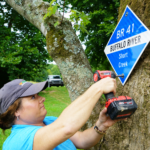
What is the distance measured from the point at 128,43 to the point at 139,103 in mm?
601

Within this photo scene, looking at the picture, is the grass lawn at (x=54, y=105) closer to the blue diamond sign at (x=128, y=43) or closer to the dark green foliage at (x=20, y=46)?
the dark green foliage at (x=20, y=46)

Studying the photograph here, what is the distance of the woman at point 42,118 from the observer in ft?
4.04

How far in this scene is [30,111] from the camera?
1.68 metres

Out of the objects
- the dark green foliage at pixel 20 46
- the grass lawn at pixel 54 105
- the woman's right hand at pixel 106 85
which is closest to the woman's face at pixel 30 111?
the woman's right hand at pixel 106 85

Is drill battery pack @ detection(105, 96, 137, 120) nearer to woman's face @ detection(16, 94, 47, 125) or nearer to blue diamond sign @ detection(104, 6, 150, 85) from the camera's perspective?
blue diamond sign @ detection(104, 6, 150, 85)

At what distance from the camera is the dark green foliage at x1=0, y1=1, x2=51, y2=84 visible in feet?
32.6

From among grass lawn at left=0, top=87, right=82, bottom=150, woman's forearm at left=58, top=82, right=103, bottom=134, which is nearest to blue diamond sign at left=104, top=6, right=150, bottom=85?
woman's forearm at left=58, top=82, right=103, bottom=134

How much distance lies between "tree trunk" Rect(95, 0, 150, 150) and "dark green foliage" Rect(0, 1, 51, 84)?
8569mm

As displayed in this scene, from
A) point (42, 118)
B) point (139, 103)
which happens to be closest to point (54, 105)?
point (42, 118)

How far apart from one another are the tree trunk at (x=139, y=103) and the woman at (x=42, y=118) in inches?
7.0

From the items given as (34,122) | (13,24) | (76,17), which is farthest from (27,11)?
(13,24)

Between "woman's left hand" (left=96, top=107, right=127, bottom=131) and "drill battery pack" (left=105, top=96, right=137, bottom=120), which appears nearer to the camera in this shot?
"drill battery pack" (left=105, top=96, right=137, bottom=120)

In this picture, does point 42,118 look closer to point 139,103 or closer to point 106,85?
point 106,85

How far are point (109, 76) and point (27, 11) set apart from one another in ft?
5.99
